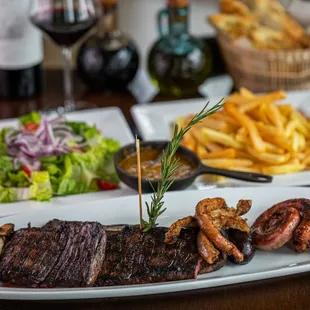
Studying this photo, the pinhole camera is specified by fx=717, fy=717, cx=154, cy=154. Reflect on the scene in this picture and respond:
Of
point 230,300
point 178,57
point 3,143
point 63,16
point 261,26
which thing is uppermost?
point 63,16

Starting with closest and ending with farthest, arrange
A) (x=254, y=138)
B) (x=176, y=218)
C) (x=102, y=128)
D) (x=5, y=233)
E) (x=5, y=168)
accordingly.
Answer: (x=5, y=233) → (x=176, y=218) → (x=5, y=168) → (x=254, y=138) → (x=102, y=128)

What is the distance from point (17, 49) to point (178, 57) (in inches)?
28.5

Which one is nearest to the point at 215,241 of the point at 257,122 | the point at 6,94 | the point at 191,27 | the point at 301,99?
the point at 257,122

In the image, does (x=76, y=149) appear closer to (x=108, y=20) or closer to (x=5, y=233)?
(x=5, y=233)

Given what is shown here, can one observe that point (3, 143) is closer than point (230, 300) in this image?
No

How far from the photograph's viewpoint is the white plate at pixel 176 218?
1703 millimetres

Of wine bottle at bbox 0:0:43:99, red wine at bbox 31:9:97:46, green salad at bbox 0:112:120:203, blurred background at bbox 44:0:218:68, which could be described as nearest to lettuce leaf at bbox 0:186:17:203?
green salad at bbox 0:112:120:203

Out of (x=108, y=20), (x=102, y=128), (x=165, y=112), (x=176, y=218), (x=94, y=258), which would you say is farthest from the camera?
(x=108, y=20)

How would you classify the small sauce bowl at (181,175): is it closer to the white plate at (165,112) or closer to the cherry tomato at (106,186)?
the cherry tomato at (106,186)

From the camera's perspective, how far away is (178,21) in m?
3.23

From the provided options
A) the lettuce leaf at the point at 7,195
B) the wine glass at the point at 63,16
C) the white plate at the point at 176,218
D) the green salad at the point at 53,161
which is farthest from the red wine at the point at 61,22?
the white plate at the point at 176,218

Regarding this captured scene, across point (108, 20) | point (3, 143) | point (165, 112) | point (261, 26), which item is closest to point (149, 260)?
point (3, 143)

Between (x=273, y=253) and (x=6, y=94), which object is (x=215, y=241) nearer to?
(x=273, y=253)

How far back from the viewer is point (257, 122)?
263 centimetres
